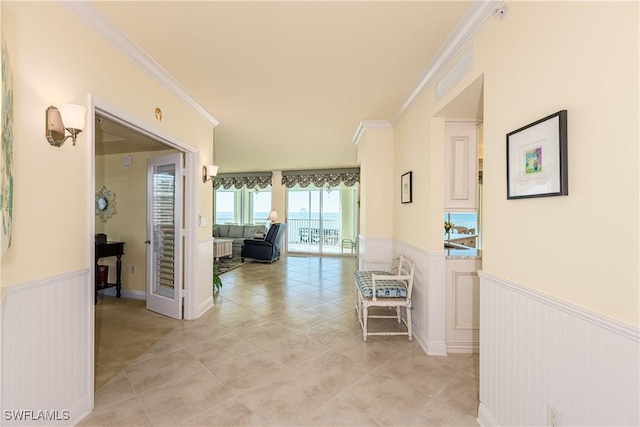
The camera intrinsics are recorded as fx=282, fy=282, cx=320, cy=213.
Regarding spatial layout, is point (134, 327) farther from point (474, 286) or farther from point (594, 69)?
point (594, 69)

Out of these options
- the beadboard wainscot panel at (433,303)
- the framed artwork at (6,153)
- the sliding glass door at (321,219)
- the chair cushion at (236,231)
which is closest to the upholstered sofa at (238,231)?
the chair cushion at (236,231)

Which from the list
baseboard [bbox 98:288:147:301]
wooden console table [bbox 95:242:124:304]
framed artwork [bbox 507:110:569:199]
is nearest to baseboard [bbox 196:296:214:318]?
baseboard [bbox 98:288:147:301]

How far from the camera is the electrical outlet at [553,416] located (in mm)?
1238

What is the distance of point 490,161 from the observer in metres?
1.73

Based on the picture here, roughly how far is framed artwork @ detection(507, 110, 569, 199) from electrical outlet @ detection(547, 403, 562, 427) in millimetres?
954

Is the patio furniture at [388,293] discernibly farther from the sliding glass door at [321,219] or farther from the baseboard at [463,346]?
the sliding glass door at [321,219]

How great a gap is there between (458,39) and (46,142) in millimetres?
2611

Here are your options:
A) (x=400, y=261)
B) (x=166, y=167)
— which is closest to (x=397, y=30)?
(x=400, y=261)

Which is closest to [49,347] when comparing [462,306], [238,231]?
[462,306]

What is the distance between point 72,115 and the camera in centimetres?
158

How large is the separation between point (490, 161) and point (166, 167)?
11.4ft

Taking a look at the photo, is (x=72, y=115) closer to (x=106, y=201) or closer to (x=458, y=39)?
(x=458, y=39)

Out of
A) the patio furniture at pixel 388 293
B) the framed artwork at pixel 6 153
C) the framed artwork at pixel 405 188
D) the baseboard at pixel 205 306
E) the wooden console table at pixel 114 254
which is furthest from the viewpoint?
the wooden console table at pixel 114 254

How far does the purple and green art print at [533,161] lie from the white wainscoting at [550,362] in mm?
589
